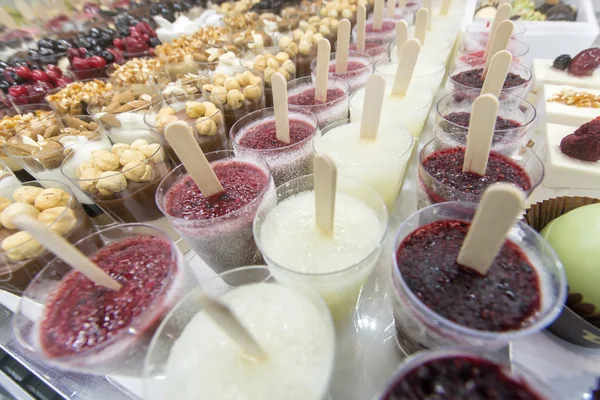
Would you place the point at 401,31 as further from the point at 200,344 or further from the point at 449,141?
the point at 200,344

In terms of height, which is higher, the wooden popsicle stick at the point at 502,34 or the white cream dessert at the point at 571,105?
the wooden popsicle stick at the point at 502,34

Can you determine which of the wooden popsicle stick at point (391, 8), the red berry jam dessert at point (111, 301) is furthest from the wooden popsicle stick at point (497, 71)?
the wooden popsicle stick at point (391, 8)

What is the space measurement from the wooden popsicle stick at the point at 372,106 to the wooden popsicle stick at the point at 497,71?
391 mm

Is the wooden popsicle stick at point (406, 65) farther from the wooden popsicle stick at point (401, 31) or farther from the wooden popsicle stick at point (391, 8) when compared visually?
the wooden popsicle stick at point (391, 8)

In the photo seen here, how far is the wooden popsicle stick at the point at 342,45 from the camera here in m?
1.62

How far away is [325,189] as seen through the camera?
33.0 inches

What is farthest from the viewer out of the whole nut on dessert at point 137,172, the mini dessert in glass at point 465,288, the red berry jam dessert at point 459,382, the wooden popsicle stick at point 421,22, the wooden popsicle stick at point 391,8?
the wooden popsicle stick at point 391,8

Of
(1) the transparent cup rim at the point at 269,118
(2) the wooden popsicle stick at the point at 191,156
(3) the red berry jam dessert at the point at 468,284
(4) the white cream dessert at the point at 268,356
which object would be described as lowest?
(4) the white cream dessert at the point at 268,356

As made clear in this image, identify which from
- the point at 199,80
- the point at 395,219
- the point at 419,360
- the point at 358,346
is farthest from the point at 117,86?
the point at 419,360

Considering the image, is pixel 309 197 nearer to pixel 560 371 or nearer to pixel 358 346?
pixel 358 346

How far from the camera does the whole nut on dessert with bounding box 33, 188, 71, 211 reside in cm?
123

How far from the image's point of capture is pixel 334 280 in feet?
2.82

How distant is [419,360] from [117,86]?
2.21m

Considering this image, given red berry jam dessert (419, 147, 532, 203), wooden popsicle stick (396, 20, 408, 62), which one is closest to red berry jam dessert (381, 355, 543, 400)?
red berry jam dessert (419, 147, 532, 203)
